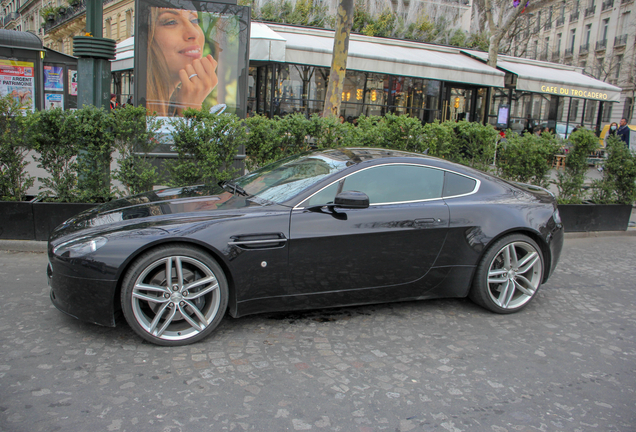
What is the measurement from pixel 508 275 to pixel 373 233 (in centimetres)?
146

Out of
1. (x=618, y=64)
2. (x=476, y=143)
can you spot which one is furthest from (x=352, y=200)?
(x=618, y=64)

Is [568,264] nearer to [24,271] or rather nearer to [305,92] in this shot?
[24,271]

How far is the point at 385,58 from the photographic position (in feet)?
51.9

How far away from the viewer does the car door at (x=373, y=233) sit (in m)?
3.80

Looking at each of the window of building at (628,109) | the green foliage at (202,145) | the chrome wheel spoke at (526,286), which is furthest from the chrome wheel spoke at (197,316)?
the window of building at (628,109)

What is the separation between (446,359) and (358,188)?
1.49 m

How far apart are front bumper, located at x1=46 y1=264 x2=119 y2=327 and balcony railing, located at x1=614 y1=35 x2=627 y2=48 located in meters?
50.5

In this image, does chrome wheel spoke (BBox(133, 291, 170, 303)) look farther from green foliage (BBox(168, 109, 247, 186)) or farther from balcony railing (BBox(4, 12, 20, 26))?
balcony railing (BBox(4, 12, 20, 26))

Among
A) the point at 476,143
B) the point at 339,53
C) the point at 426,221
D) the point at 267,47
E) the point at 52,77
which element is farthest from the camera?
the point at 52,77

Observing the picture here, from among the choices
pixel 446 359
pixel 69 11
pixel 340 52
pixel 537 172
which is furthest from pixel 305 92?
pixel 69 11

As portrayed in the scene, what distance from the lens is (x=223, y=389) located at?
3006mm

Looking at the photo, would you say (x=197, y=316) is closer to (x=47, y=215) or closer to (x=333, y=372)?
(x=333, y=372)

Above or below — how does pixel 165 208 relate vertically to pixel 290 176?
below

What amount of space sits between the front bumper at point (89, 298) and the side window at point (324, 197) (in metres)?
1.52
